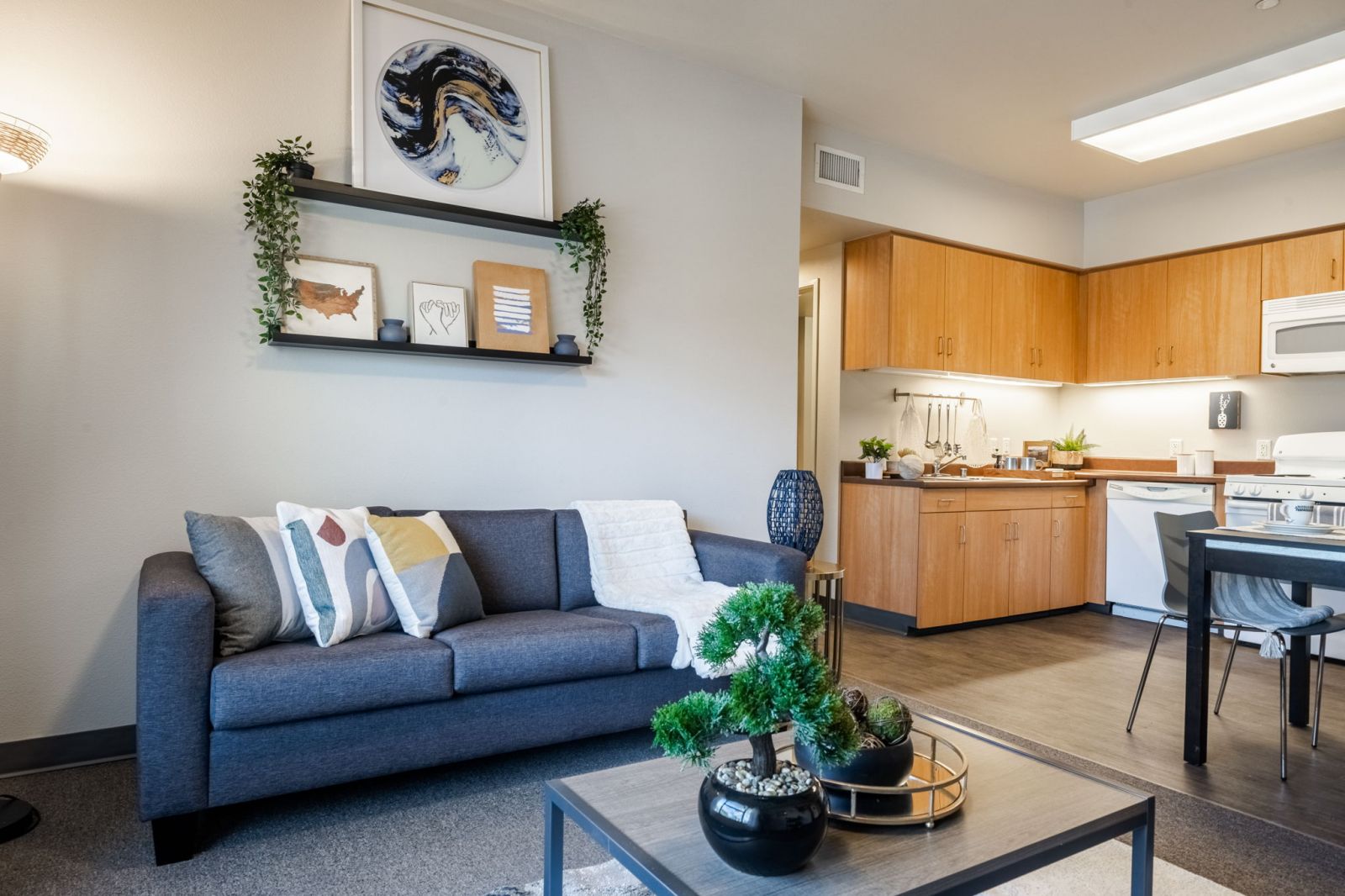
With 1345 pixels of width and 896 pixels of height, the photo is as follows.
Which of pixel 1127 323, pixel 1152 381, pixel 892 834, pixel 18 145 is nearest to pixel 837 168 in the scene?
pixel 1127 323

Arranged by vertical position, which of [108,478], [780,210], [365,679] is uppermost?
[780,210]

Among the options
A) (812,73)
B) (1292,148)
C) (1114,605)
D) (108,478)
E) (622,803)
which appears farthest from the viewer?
(1114,605)

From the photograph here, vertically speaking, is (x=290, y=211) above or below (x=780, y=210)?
below

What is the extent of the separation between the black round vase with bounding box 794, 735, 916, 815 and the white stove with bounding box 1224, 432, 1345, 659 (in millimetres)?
3716

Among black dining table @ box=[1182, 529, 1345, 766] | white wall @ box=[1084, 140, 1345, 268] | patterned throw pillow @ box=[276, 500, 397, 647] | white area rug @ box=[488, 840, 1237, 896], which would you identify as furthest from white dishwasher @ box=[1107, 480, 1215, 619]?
patterned throw pillow @ box=[276, 500, 397, 647]

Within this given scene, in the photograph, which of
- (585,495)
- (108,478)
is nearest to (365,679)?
(108,478)

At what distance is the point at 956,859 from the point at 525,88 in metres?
3.20

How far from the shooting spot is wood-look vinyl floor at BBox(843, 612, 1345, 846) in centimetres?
253

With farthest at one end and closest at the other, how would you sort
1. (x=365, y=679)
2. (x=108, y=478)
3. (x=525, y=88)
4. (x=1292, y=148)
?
(x=1292, y=148)
(x=525, y=88)
(x=108, y=478)
(x=365, y=679)

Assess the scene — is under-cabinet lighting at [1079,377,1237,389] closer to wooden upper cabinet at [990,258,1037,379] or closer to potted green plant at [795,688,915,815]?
wooden upper cabinet at [990,258,1037,379]

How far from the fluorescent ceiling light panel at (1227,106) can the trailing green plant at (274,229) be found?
3735mm

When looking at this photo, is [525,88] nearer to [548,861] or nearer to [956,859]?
[548,861]

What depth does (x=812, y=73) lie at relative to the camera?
396cm

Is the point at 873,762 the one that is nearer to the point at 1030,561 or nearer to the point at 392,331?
the point at 392,331
